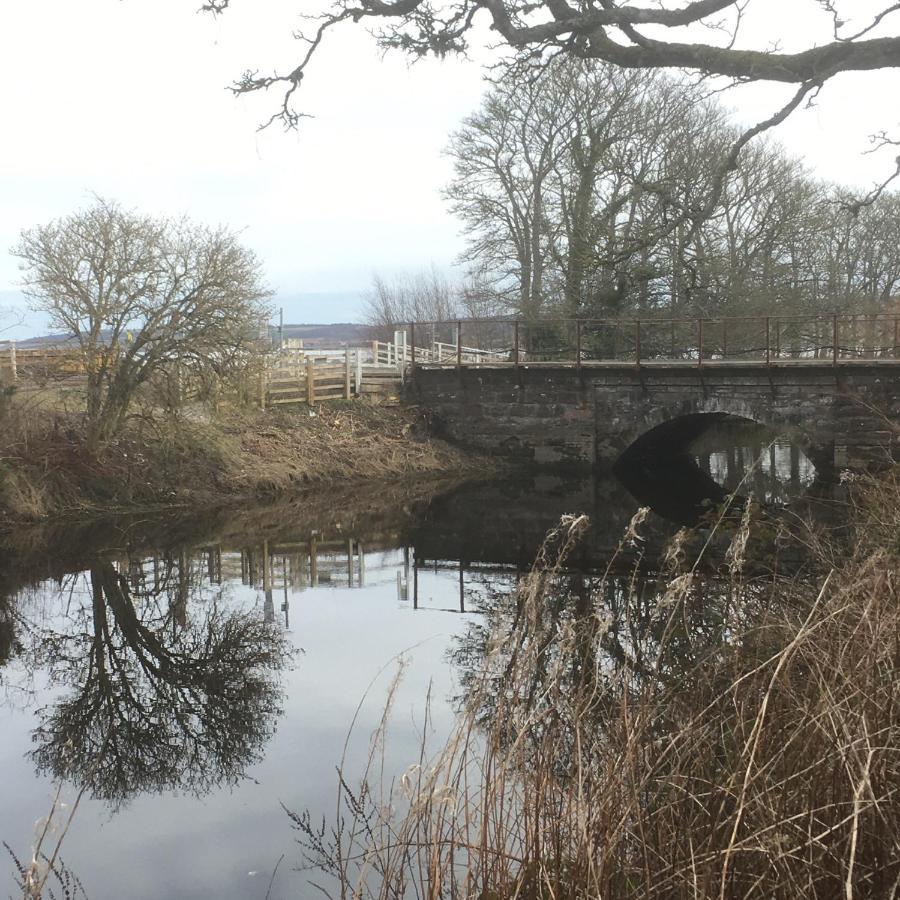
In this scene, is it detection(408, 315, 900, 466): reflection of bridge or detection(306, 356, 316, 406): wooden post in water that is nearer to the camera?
detection(408, 315, 900, 466): reflection of bridge

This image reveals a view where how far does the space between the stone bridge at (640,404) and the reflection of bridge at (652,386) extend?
21mm

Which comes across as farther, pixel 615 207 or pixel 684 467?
pixel 684 467

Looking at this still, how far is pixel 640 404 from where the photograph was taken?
2169cm

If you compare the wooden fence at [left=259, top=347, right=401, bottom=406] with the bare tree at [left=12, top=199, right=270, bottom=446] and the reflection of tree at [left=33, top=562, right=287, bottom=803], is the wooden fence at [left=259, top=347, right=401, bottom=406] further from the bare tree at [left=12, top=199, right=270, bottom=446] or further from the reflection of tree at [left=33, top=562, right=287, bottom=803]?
the reflection of tree at [left=33, top=562, right=287, bottom=803]

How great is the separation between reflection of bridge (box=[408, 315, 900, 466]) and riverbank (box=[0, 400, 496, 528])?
1.03 metres

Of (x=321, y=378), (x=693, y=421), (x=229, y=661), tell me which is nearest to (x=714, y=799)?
(x=229, y=661)

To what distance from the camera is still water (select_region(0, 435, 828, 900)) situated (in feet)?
19.1

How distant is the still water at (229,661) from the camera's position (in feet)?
19.1

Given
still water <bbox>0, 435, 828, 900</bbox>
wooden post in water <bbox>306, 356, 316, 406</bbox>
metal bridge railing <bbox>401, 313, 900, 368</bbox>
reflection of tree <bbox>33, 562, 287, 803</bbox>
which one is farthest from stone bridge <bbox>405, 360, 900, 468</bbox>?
reflection of tree <bbox>33, 562, 287, 803</bbox>

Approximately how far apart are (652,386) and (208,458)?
8.98 meters

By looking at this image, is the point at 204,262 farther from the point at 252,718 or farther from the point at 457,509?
the point at 252,718

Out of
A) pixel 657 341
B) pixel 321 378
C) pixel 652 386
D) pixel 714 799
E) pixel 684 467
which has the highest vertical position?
pixel 657 341

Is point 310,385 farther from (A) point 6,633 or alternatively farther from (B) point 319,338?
(B) point 319,338

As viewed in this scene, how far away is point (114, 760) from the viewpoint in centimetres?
693
